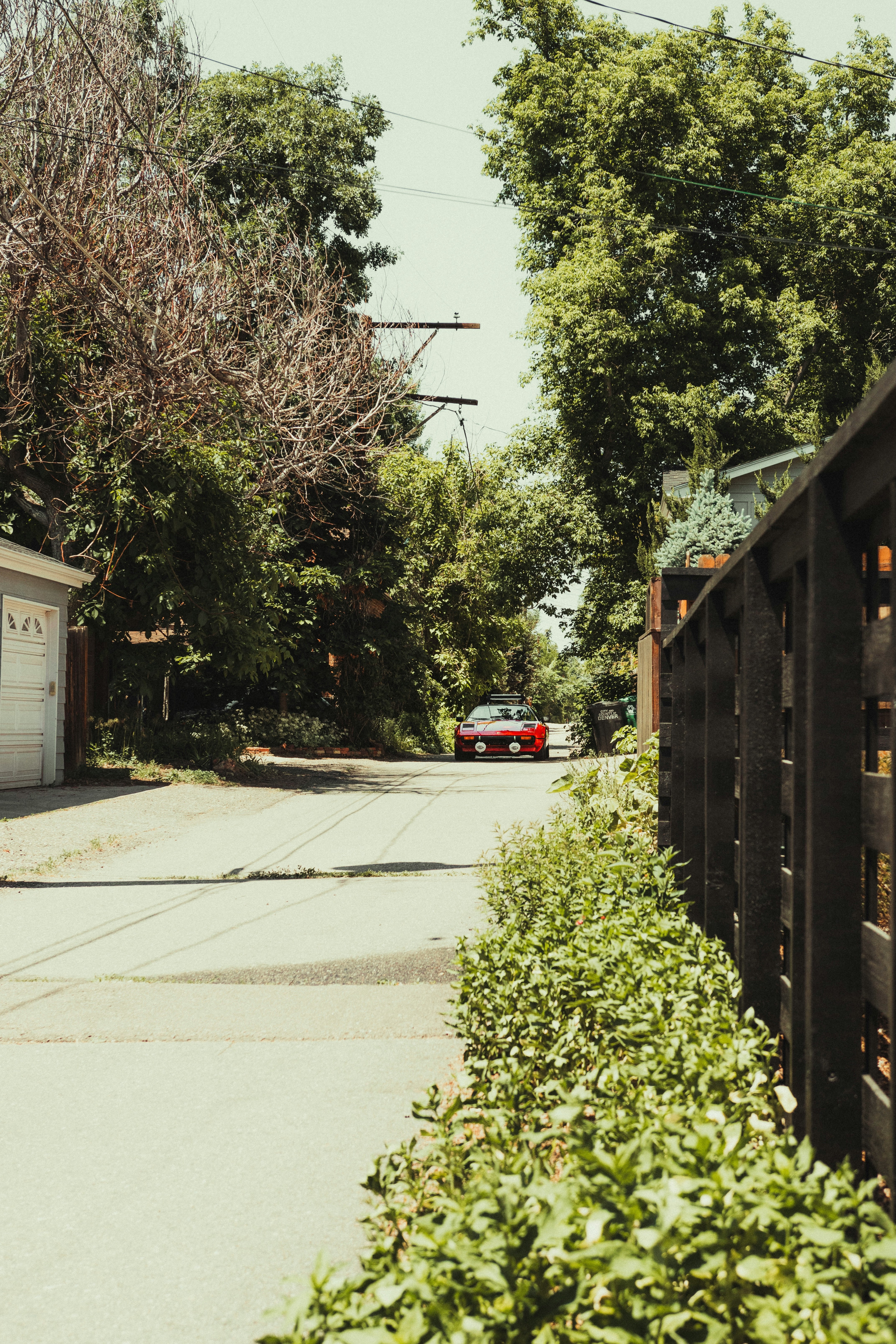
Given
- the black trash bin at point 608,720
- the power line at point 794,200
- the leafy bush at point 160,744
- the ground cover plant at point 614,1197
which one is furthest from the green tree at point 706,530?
the ground cover plant at point 614,1197

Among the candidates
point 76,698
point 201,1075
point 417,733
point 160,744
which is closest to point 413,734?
point 417,733

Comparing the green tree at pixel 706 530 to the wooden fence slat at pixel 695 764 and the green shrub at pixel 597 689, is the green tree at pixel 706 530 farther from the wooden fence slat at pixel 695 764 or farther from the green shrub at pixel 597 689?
the wooden fence slat at pixel 695 764

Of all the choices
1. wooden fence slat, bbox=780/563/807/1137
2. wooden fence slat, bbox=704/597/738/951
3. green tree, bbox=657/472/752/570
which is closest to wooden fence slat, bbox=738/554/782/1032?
wooden fence slat, bbox=780/563/807/1137

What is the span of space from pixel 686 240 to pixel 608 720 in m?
14.4

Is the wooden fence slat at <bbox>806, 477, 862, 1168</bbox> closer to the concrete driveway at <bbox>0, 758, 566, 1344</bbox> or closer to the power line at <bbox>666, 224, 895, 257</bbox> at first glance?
the concrete driveway at <bbox>0, 758, 566, 1344</bbox>

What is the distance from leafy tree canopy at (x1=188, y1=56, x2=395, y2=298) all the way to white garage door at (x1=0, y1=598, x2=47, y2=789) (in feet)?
56.1

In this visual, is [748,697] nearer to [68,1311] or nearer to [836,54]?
[68,1311]

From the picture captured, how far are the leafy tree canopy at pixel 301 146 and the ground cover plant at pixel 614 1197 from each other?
1150 inches

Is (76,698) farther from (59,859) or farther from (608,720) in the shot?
(608,720)

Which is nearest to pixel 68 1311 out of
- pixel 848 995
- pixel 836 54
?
pixel 848 995

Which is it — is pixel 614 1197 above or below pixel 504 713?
below

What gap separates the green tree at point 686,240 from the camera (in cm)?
2881

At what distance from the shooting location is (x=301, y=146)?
30547 millimetres

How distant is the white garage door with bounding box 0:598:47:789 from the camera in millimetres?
15234
